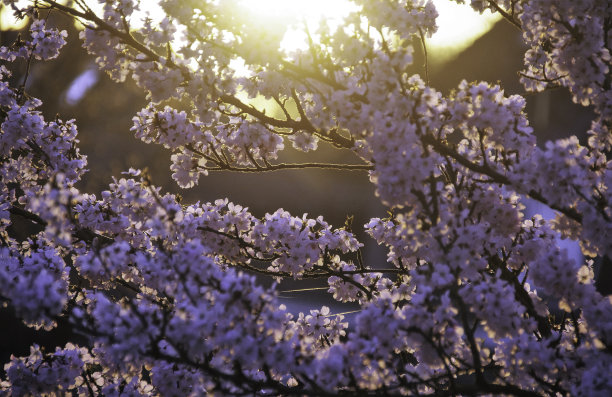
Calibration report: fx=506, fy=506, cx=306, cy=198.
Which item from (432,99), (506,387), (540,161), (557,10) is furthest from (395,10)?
(506,387)

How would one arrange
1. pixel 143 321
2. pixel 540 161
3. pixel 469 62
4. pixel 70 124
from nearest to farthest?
pixel 143 321, pixel 540 161, pixel 70 124, pixel 469 62

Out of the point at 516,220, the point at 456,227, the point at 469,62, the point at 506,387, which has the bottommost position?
the point at 506,387

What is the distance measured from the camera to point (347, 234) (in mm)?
6406

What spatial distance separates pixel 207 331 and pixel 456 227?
70.7 inches

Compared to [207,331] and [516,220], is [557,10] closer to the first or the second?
[516,220]

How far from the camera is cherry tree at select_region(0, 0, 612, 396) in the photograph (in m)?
3.09

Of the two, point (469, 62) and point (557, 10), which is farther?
point (469, 62)

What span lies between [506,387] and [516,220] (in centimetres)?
143

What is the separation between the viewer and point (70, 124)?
6.91 meters

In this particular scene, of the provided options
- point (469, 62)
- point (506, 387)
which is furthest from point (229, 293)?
point (469, 62)

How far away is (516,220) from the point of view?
4.23m

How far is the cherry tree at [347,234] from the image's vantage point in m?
3.09

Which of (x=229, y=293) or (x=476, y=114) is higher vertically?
(x=476, y=114)

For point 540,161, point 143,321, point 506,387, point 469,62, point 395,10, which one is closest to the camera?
point 143,321
